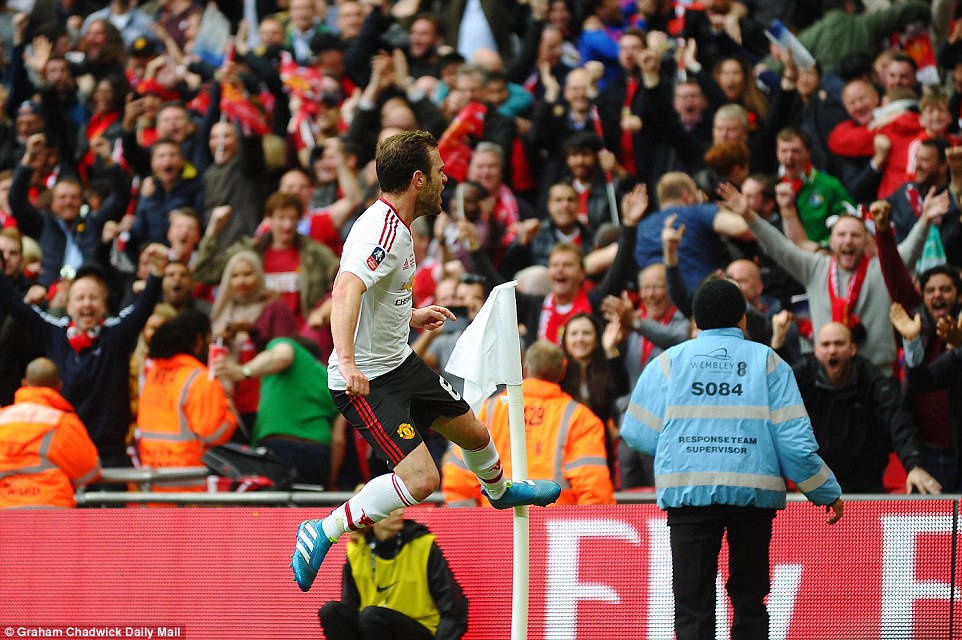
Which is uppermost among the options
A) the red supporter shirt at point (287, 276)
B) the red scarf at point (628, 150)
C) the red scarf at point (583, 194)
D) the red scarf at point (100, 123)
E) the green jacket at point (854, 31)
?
the green jacket at point (854, 31)

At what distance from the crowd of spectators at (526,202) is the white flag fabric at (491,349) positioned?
1.89 m

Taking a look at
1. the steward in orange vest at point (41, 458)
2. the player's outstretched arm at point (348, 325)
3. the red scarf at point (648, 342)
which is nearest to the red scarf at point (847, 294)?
the red scarf at point (648, 342)

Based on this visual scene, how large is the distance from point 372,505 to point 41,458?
3.74 meters

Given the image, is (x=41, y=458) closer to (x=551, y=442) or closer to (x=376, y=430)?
(x=551, y=442)

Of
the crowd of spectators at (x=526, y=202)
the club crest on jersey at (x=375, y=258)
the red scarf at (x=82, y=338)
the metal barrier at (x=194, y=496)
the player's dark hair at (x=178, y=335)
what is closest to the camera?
the club crest on jersey at (x=375, y=258)

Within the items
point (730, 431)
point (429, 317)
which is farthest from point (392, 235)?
point (730, 431)

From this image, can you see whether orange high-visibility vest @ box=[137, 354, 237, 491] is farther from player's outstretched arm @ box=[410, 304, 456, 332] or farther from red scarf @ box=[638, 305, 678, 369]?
player's outstretched arm @ box=[410, 304, 456, 332]

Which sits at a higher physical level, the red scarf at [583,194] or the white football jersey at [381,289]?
the red scarf at [583,194]

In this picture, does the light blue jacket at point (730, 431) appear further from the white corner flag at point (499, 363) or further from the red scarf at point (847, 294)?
the red scarf at point (847, 294)

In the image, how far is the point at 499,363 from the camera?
7918 millimetres

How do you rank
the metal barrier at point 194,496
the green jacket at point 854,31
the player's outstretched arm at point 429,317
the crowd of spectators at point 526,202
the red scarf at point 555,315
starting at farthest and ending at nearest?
the green jacket at point 854,31 < the red scarf at point 555,315 < the crowd of spectators at point 526,202 < the metal barrier at point 194,496 < the player's outstretched arm at point 429,317

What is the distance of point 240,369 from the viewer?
38.4 feet

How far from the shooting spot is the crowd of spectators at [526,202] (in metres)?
10.9

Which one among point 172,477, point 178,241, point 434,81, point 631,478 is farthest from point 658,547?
point 434,81
